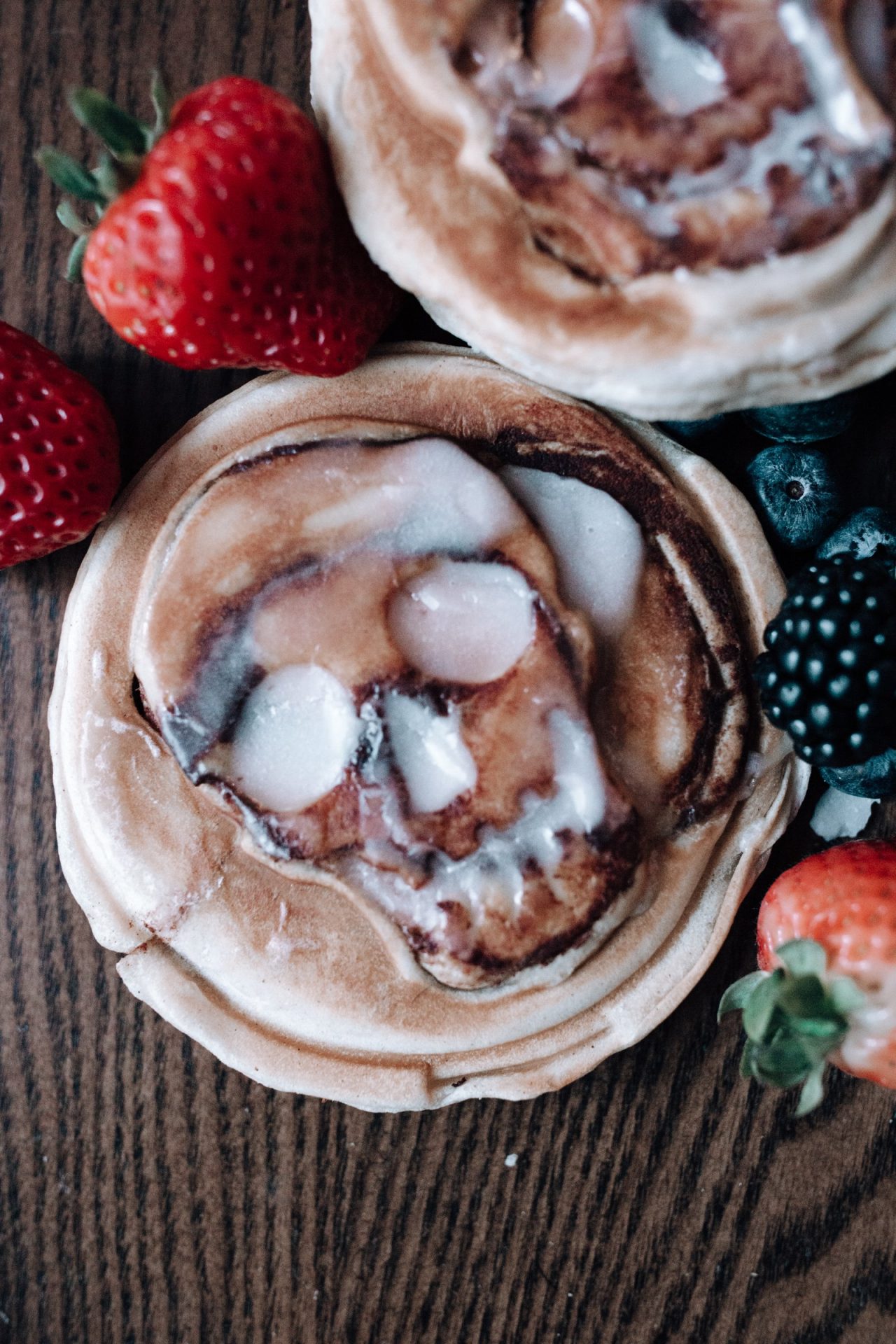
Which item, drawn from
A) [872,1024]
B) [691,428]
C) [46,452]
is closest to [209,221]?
[46,452]

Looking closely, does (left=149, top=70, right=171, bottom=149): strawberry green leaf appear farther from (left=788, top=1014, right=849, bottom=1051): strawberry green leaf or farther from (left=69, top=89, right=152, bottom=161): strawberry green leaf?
(left=788, top=1014, right=849, bottom=1051): strawberry green leaf

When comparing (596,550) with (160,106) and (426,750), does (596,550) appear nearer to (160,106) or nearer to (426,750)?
(426,750)

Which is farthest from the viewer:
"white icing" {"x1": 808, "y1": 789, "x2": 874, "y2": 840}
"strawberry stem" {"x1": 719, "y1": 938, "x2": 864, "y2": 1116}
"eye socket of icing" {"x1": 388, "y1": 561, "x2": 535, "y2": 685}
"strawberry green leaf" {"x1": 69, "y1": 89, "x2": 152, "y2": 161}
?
"white icing" {"x1": 808, "y1": 789, "x2": 874, "y2": 840}

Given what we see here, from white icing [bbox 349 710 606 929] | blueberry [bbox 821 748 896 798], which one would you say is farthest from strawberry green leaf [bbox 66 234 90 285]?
blueberry [bbox 821 748 896 798]

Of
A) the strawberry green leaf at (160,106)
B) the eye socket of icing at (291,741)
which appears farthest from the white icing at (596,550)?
the strawberry green leaf at (160,106)

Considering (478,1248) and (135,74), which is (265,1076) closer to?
(478,1248)

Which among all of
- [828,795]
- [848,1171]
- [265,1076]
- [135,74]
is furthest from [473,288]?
[848,1171]

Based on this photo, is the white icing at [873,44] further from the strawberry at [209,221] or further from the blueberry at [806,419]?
the strawberry at [209,221]
